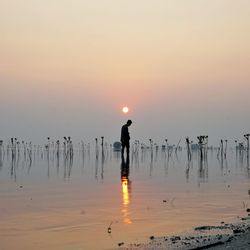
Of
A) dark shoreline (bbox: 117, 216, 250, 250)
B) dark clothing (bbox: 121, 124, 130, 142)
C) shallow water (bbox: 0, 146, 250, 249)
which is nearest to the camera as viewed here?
dark shoreline (bbox: 117, 216, 250, 250)

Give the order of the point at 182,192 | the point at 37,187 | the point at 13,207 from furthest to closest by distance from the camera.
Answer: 1. the point at 37,187
2. the point at 182,192
3. the point at 13,207

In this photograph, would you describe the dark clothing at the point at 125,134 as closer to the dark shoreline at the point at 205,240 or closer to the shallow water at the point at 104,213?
the shallow water at the point at 104,213

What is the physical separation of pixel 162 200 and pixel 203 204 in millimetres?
976

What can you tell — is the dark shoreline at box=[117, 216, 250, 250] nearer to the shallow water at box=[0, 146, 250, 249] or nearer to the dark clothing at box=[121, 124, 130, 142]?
the shallow water at box=[0, 146, 250, 249]

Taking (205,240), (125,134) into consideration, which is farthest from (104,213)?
(125,134)

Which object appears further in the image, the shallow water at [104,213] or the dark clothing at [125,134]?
the dark clothing at [125,134]

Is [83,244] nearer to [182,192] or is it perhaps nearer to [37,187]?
[182,192]

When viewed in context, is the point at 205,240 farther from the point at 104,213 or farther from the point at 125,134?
the point at 125,134

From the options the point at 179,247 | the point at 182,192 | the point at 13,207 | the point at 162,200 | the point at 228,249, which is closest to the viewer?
the point at 228,249

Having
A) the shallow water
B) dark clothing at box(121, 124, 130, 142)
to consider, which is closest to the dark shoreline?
the shallow water

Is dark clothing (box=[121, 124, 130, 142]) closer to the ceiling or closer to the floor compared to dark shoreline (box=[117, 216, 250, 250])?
closer to the ceiling

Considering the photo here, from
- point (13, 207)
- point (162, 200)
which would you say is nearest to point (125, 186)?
point (162, 200)

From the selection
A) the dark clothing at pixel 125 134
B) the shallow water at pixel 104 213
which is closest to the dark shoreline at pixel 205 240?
the shallow water at pixel 104 213

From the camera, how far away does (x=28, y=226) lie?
761 cm
